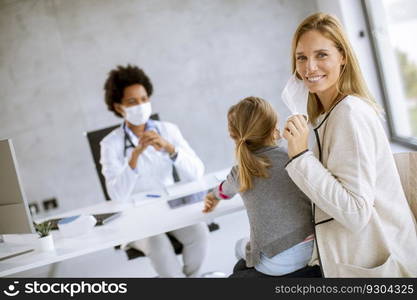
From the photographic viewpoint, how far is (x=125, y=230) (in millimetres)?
2029

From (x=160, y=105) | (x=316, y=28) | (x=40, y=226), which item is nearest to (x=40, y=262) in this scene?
(x=40, y=226)

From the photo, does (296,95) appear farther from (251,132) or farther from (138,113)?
(138,113)

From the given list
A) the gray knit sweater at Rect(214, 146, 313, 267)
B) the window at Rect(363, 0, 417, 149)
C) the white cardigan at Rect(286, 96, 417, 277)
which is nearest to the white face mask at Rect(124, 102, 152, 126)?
the gray knit sweater at Rect(214, 146, 313, 267)

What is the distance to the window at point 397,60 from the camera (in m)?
3.55

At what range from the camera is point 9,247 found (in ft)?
7.16

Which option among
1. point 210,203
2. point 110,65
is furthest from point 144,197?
point 110,65

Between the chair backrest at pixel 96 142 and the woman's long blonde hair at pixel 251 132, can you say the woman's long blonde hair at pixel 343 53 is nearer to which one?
the woman's long blonde hair at pixel 251 132

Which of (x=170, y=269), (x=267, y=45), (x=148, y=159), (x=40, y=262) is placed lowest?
(x=170, y=269)

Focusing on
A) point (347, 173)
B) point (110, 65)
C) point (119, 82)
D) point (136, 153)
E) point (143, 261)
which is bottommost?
point (143, 261)

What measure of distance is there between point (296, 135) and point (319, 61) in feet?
0.84

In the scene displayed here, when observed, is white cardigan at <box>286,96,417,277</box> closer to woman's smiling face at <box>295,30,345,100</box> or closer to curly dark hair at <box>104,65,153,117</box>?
woman's smiling face at <box>295,30,345,100</box>

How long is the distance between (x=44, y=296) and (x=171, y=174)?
3.75 feet

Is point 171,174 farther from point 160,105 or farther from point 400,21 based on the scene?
point 400,21

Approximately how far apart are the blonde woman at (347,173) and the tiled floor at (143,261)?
169cm
